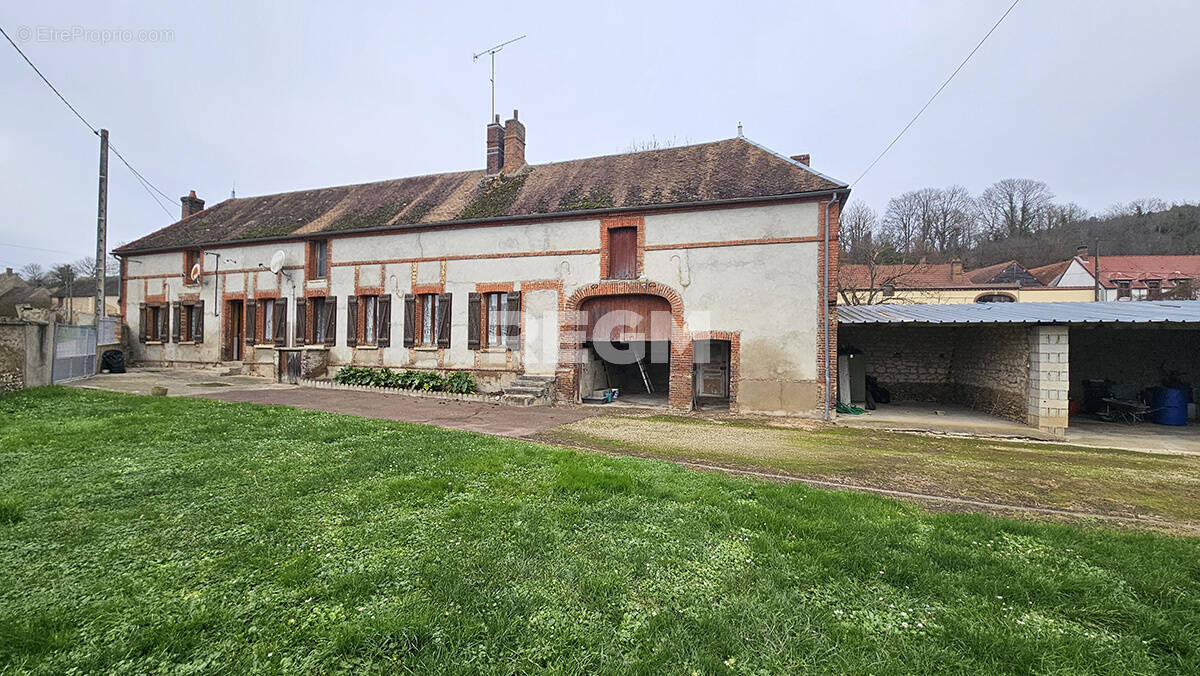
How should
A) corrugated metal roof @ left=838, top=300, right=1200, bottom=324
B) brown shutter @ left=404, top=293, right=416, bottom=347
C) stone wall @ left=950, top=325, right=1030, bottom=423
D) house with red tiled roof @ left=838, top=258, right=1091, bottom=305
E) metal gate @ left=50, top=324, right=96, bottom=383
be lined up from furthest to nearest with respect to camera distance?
house with red tiled roof @ left=838, top=258, right=1091, bottom=305 < brown shutter @ left=404, top=293, right=416, bottom=347 < metal gate @ left=50, top=324, right=96, bottom=383 < stone wall @ left=950, top=325, right=1030, bottom=423 < corrugated metal roof @ left=838, top=300, right=1200, bottom=324

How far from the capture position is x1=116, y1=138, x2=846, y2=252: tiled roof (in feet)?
38.0

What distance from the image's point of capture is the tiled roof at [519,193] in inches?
456

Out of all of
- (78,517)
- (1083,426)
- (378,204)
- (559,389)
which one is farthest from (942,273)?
(78,517)

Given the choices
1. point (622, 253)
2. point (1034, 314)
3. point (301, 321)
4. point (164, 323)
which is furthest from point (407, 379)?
point (1034, 314)

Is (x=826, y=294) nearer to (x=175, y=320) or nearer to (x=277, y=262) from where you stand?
(x=277, y=262)

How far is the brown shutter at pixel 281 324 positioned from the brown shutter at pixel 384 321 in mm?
3748

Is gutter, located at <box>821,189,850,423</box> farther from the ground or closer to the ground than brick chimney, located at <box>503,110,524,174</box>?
closer to the ground

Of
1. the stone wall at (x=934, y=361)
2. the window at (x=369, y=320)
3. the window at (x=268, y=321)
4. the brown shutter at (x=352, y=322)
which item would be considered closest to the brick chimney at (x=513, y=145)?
the window at (x=369, y=320)

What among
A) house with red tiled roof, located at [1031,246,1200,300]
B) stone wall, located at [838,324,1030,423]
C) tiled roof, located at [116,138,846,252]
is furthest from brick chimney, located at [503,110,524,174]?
house with red tiled roof, located at [1031,246,1200,300]

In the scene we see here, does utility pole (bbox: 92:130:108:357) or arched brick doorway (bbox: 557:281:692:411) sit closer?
arched brick doorway (bbox: 557:281:692:411)

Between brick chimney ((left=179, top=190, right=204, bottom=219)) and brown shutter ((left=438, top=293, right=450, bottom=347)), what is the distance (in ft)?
48.1

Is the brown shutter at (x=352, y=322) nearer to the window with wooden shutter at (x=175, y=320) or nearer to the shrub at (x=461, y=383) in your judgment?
the shrub at (x=461, y=383)

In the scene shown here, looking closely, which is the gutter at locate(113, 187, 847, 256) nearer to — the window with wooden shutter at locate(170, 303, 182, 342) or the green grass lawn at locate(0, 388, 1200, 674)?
the window with wooden shutter at locate(170, 303, 182, 342)

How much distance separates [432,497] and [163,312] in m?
20.1
